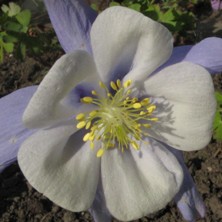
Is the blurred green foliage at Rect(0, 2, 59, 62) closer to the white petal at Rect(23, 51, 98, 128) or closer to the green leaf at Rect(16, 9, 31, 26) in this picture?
the green leaf at Rect(16, 9, 31, 26)

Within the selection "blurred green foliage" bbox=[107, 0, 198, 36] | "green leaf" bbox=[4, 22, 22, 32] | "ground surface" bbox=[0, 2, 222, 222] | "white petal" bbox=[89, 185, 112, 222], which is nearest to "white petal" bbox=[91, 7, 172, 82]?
"white petal" bbox=[89, 185, 112, 222]

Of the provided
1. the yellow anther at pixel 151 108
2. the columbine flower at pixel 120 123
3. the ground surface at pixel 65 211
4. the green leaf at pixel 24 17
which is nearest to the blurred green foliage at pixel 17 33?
the green leaf at pixel 24 17

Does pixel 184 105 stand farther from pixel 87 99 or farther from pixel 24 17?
pixel 24 17

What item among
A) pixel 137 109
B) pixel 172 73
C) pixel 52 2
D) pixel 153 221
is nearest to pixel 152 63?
pixel 172 73

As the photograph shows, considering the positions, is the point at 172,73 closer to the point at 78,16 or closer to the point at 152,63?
the point at 152,63

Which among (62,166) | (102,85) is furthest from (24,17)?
(62,166)

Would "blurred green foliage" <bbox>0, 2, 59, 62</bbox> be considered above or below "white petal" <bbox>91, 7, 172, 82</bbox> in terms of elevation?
below
